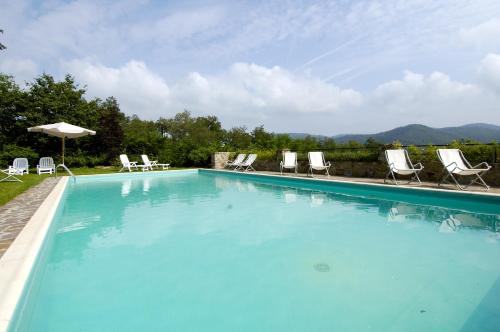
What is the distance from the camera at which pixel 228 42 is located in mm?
12242

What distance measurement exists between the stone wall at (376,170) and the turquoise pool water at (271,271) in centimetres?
191

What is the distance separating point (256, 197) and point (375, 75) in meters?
9.08

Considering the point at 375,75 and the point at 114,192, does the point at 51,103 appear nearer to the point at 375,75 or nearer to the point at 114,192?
the point at 114,192

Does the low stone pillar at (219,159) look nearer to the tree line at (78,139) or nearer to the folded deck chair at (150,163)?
the tree line at (78,139)

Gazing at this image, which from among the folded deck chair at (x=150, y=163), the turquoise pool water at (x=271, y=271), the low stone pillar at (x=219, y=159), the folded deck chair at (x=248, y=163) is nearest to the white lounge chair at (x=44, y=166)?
the folded deck chair at (x=150, y=163)

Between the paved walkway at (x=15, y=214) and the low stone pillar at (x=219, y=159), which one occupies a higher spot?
the low stone pillar at (x=219, y=159)

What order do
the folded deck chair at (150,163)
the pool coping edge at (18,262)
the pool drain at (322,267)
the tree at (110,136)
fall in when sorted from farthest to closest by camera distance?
the tree at (110,136) < the folded deck chair at (150,163) < the pool drain at (322,267) < the pool coping edge at (18,262)

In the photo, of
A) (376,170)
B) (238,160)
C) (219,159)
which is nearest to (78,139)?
(219,159)

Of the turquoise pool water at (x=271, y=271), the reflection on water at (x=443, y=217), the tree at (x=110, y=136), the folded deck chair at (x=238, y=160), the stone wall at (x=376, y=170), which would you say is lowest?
the turquoise pool water at (x=271, y=271)

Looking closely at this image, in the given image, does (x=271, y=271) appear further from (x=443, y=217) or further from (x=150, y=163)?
(x=150, y=163)

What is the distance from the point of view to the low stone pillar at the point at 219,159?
48.9 feet

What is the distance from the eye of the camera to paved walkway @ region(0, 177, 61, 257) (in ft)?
9.60

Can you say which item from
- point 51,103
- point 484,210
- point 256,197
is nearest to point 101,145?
point 51,103

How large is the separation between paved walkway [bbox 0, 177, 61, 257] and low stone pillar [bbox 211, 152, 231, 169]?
362 inches
